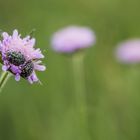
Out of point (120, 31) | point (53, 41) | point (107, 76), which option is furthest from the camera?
point (120, 31)

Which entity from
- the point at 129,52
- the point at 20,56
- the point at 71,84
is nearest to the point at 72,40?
the point at 129,52

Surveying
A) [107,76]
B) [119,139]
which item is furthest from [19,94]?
[119,139]

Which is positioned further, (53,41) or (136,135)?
(53,41)

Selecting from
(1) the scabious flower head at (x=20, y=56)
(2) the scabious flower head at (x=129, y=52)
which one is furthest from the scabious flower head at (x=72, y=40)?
(1) the scabious flower head at (x=20, y=56)

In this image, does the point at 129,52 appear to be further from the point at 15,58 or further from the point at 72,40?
the point at 15,58

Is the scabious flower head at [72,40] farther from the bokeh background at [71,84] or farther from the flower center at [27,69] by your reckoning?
the flower center at [27,69]

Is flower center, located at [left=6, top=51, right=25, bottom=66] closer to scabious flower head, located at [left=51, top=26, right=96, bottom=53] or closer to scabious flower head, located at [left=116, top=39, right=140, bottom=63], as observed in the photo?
scabious flower head, located at [left=51, top=26, right=96, bottom=53]

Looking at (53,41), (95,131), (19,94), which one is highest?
(53,41)

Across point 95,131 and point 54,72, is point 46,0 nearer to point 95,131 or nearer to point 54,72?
point 54,72
